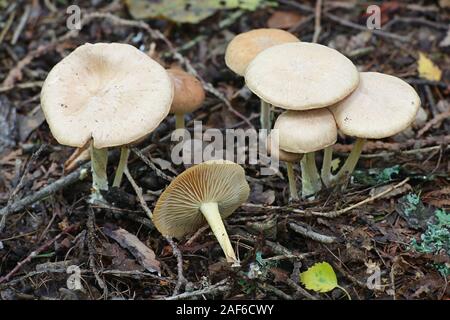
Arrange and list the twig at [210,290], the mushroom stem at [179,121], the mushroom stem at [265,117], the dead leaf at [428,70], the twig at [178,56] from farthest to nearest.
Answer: the dead leaf at [428,70]
the twig at [178,56]
the mushroom stem at [265,117]
the mushroom stem at [179,121]
the twig at [210,290]

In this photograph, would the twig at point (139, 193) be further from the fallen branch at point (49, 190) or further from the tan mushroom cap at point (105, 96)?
the tan mushroom cap at point (105, 96)

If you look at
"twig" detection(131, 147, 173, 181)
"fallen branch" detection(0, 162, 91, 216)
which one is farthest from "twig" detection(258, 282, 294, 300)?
"fallen branch" detection(0, 162, 91, 216)

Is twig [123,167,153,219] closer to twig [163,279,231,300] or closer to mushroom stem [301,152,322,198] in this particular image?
twig [163,279,231,300]

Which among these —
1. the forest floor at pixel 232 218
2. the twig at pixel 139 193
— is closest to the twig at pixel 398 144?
the forest floor at pixel 232 218

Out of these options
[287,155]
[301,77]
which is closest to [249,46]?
[301,77]
